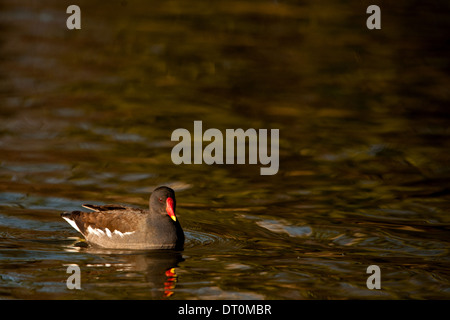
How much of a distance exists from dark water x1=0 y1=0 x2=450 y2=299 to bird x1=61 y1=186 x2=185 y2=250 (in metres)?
0.17

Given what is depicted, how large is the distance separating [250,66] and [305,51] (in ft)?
5.67

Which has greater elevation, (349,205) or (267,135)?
(267,135)

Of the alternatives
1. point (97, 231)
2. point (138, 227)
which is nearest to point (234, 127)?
point (138, 227)

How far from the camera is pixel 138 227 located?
9750mm

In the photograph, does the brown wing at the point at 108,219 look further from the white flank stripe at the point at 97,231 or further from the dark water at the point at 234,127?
the dark water at the point at 234,127

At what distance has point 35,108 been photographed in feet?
48.6

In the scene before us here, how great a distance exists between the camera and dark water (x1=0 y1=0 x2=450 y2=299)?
8.95 meters

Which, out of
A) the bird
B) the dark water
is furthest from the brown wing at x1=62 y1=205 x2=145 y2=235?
the dark water

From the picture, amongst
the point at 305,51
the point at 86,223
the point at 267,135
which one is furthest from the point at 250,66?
the point at 86,223

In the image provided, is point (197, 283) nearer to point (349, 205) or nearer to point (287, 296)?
point (287, 296)

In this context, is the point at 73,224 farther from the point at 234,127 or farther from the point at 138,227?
the point at 234,127

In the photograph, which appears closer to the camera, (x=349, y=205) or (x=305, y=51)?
(x=349, y=205)

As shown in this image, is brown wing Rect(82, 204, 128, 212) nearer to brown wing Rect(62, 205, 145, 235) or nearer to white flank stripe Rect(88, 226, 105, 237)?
brown wing Rect(62, 205, 145, 235)

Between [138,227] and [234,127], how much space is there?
4.72 metres
